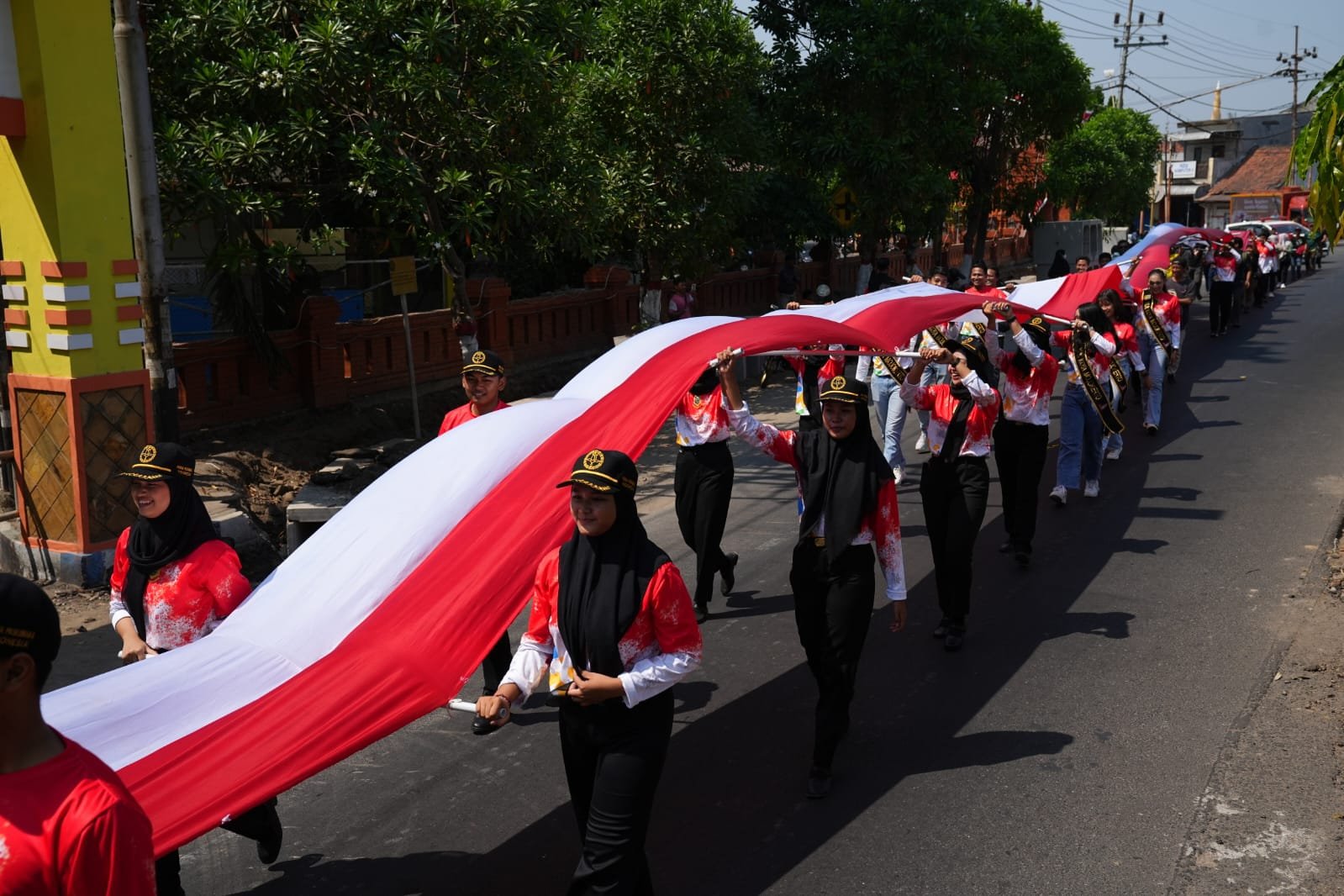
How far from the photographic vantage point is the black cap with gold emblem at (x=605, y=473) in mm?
4266

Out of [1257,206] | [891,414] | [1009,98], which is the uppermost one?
[1009,98]

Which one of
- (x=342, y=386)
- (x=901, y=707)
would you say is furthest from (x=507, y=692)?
(x=342, y=386)

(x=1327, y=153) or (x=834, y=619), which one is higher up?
(x=1327, y=153)

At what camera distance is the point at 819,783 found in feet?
19.7

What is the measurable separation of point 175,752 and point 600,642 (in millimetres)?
1392

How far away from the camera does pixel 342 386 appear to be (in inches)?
604

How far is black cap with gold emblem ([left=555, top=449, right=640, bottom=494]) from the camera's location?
14.0 feet

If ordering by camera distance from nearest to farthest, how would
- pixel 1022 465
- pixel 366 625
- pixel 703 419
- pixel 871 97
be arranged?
pixel 366 625
pixel 703 419
pixel 1022 465
pixel 871 97

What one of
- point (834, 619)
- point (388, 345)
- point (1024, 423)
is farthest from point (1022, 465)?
point (388, 345)

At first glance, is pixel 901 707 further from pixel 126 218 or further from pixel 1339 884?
pixel 126 218

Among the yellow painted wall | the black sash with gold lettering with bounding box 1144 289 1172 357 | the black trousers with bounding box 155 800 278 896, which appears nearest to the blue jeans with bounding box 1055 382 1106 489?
the black sash with gold lettering with bounding box 1144 289 1172 357

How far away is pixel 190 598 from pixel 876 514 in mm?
3086

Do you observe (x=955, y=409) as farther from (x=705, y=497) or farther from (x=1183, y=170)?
(x=1183, y=170)

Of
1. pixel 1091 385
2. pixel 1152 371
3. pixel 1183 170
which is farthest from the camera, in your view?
pixel 1183 170
